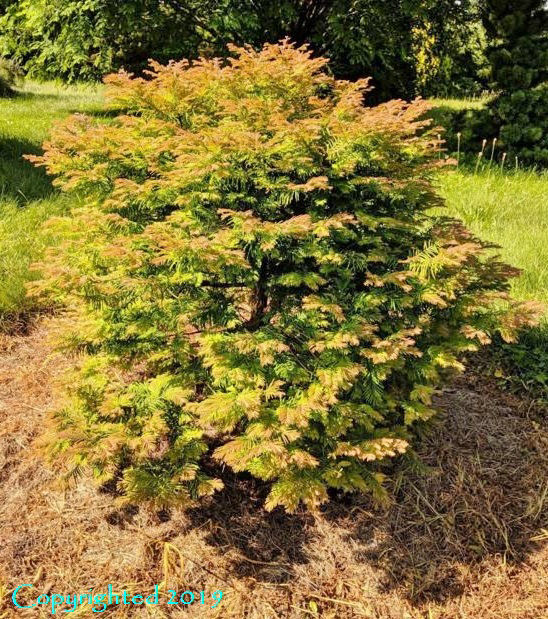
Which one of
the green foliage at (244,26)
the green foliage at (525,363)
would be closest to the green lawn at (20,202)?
the green foliage at (244,26)

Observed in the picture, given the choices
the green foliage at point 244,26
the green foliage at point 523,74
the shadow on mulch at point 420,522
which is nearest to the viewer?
the shadow on mulch at point 420,522

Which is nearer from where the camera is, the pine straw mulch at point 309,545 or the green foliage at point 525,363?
the pine straw mulch at point 309,545

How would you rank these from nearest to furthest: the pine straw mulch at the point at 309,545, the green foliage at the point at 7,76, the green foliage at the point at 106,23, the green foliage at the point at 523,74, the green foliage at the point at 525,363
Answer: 1. the pine straw mulch at the point at 309,545
2. the green foliage at the point at 525,363
3. the green foliage at the point at 106,23
4. the green foliage at the point at 523,74
5. the green foliage at the point at 7,76

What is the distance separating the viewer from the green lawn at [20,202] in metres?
3.85

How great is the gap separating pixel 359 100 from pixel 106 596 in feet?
7.53

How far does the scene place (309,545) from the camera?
2.47 meters

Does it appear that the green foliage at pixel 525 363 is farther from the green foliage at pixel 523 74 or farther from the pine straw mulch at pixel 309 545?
the green foliage at pixel 523 74

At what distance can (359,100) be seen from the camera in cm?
227

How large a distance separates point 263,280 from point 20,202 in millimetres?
3828

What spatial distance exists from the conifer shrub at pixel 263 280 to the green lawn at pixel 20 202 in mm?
1594

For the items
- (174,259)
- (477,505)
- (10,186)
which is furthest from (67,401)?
(10,186)

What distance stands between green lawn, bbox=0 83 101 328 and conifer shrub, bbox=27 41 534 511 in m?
1.59

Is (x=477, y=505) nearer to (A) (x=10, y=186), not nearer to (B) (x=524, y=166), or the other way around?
(A) (x=10, y=186)

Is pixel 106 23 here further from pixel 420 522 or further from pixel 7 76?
pixel 420 522
